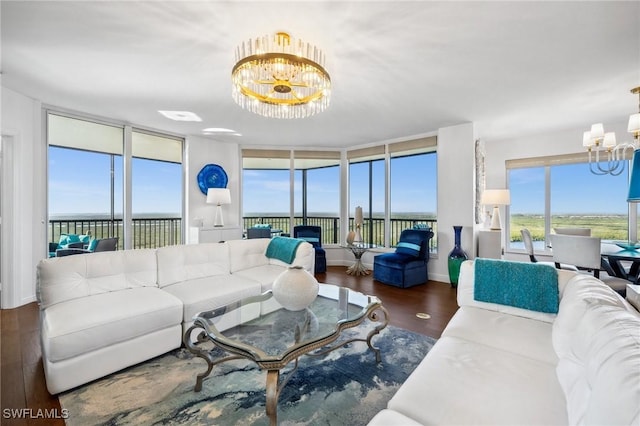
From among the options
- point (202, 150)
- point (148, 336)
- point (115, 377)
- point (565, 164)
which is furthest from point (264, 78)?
point (565, 164)

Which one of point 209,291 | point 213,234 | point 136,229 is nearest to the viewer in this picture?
point 209,291

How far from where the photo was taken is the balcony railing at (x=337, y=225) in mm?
5621

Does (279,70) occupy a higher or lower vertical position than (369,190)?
higher

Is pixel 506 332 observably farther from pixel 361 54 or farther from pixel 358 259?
pixel 358 259

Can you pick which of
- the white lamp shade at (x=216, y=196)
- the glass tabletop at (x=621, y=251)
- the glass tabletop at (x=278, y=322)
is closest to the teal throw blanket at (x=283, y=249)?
the glass tabletop at (x=278, y=322)

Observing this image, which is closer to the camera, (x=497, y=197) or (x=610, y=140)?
(x=610, y=140)

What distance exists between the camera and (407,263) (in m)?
4.21

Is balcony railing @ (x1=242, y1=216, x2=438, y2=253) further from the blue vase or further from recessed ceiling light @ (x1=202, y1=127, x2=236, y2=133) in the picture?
recessed ceiling light @ (x1=202, y1=127, x2=236, y2=133)

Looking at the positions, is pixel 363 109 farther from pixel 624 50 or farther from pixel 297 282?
pixel 297 282

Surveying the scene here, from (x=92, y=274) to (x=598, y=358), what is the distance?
126 inches

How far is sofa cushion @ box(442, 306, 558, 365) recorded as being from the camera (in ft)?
4.91

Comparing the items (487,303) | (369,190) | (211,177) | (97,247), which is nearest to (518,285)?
(487,303)

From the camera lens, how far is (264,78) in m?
2.25

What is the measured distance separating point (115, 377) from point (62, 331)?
0.48 m
